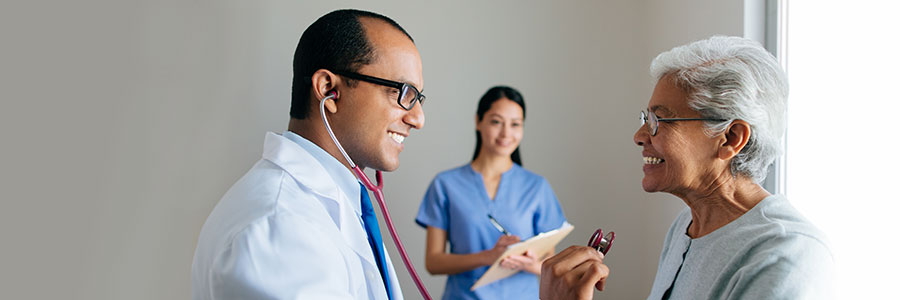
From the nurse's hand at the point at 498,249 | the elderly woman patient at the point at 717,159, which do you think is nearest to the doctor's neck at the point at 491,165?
the nurse's hand at the point at 498,249

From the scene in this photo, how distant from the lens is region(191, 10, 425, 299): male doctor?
2.47 feet

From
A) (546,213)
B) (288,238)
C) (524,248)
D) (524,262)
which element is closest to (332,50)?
(288,238)

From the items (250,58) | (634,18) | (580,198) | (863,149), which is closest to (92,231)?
(250,58)

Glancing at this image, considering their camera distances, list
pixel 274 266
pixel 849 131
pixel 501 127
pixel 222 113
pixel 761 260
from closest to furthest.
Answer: pixel 274 266, pixel 761 260, pixel 849 131, pixel 222 113, pixel 501 127

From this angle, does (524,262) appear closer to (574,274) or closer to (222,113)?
(574,274)

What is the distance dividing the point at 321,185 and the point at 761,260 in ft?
2.24

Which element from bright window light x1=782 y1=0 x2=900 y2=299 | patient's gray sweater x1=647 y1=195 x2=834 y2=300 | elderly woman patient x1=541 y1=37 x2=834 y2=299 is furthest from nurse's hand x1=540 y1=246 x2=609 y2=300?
bright window light x1=782 y1=0 x2=900 y2=299

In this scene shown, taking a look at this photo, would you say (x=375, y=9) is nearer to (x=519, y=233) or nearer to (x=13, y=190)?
(x=519, y=233)

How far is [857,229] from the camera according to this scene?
151 centimetres

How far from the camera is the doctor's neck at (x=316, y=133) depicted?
0.99 meters

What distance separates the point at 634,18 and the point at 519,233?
4.34 feet

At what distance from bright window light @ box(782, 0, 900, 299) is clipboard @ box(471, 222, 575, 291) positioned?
0.69 metres

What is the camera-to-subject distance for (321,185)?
0.93 meters

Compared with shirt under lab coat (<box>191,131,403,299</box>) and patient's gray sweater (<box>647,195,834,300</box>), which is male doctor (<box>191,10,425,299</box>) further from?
patient's gray sweater (<box>647,195,834,300</box>)
